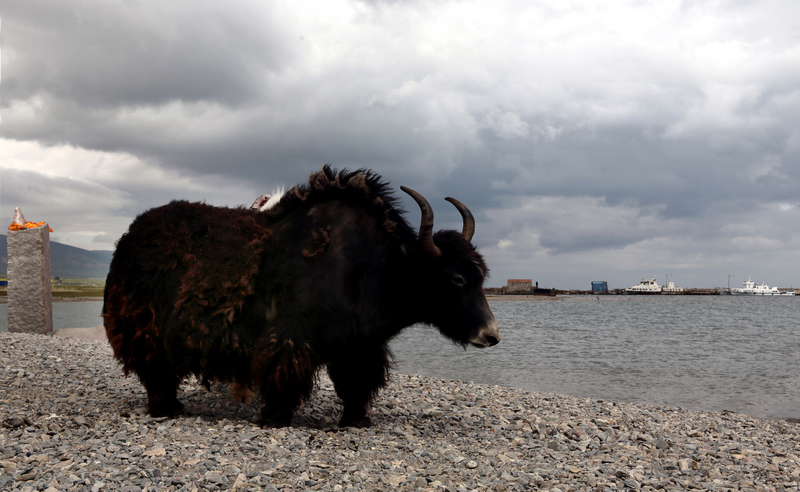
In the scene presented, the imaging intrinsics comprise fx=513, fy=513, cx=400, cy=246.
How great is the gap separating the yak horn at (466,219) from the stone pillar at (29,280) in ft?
40.1

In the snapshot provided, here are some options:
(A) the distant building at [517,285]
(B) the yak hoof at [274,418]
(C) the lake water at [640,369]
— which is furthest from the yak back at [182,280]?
(A) the distant building at [517,285]

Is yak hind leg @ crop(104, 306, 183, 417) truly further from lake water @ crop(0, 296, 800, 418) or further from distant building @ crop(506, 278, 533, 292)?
distant building @ crop(506, 278, 533, 292)

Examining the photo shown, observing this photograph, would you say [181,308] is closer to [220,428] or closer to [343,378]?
[220,428]

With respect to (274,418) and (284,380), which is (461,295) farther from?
(274,418)

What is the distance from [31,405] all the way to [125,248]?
208 centimetres

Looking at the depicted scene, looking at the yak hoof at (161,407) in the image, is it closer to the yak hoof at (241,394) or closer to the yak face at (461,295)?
the yak hoof at (241,394)

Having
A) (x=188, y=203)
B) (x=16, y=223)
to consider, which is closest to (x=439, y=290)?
(x=188, y=203)

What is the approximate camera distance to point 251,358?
197 inches

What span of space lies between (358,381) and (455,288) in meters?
1.48

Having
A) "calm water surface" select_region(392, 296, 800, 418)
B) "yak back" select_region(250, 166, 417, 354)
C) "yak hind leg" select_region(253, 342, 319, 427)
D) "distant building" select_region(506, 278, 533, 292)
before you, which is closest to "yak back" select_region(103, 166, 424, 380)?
"yak back" select_region(250, 166, 417, 354)

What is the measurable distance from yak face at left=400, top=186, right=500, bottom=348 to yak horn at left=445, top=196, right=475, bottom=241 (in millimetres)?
164

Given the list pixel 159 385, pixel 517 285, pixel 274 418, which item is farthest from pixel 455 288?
pixel 517 285

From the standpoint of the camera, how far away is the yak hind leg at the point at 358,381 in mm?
5402

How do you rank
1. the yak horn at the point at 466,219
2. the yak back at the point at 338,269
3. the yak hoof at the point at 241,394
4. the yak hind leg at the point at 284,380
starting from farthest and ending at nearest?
the yak hoof at the point at 241,394 < the yak horn at the point at 466,219 < the yak back at the point at 338,269 < the yak hind leg at the point at 284,380
